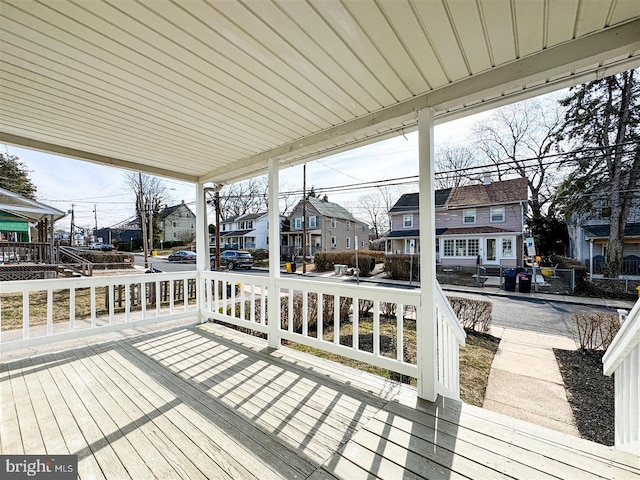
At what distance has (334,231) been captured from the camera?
25000 millimetres


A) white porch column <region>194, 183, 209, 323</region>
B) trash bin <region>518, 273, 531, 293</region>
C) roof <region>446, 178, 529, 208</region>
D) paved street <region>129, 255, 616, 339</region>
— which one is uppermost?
roof <region>446, 178, 529, 208</region>

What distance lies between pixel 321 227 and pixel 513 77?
22.1 metres

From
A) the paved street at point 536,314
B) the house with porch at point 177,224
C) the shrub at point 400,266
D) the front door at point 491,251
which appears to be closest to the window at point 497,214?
the front door at point 491,251

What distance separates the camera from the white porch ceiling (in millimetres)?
1345

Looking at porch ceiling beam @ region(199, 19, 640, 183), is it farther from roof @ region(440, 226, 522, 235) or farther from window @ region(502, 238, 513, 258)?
window @ region(502, 238, 513, 258)

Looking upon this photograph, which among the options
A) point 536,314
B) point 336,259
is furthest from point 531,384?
point 336,259

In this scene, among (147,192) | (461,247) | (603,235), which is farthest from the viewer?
(147,192)

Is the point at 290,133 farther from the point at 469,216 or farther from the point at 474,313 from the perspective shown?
the point at 469,216

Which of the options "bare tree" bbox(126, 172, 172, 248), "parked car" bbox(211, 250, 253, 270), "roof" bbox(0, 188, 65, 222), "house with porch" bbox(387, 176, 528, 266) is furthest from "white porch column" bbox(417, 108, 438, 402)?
"bare tree" bbox(126, 172, 172, 248)

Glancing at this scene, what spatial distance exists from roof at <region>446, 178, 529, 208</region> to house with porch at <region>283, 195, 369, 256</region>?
10127 mm

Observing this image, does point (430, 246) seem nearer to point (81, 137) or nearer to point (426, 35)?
point (426, 35)

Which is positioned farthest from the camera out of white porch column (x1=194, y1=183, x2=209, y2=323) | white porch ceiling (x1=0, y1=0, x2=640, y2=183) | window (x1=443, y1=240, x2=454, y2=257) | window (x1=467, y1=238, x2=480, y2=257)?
window (x1=443, y1=240, x2=454, y2=257)

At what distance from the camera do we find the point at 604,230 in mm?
11062

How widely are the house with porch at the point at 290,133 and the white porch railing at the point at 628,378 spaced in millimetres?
16
